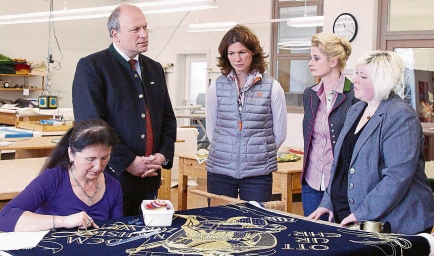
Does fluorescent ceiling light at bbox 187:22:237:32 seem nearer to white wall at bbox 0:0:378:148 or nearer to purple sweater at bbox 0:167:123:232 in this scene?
white wall at bbox 0:0:378:148

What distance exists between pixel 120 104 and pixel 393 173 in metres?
1.27

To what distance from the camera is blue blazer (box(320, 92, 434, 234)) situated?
91.5 inches

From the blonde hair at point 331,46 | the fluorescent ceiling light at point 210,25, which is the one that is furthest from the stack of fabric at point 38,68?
the blonde hair at point 331,46

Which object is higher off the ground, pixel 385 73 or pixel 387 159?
pixel 385 73

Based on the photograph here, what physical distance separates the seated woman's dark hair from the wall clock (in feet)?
16.7

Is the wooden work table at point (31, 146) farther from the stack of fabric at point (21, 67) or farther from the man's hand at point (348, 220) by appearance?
the stack of fabric at point (21, 67)

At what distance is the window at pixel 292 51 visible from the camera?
435 inches

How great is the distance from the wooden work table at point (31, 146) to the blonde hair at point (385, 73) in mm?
3568

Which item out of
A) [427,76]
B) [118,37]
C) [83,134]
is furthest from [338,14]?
[83,134]

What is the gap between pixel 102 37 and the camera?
47.2 feet

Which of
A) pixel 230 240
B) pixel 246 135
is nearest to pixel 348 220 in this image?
pixel 230 240

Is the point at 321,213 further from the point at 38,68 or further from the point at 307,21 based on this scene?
the point at 38,68

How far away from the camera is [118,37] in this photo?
9.41 feet

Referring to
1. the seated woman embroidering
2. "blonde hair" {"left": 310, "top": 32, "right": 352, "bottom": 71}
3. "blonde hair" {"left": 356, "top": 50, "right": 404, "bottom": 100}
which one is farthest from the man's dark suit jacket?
"blonde hair" {"left": 356, "top": 50, "right": 404, "bottom": 100}
